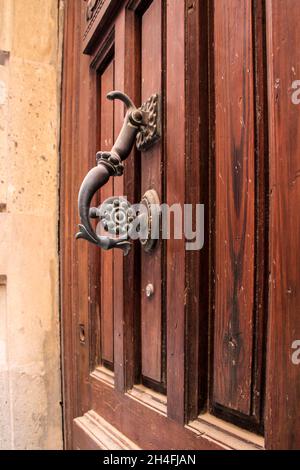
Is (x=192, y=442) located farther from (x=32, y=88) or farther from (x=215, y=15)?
(x=32, y=88)

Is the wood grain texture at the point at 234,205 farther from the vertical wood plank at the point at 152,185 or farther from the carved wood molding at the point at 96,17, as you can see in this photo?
the carved wood molding at the point at 96,17

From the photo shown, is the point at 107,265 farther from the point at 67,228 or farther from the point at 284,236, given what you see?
the point at 284,236

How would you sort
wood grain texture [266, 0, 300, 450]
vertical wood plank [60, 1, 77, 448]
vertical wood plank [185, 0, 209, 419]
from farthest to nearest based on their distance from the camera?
vertical wood plank [60, 1, 77, 448], vertical wood plank [185, 0, 209, 419], wood grain texture [266, 0, 300, 450]

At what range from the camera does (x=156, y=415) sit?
51 centimetres

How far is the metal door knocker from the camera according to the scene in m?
0.53

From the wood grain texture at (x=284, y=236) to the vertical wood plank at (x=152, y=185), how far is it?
0.21 meters

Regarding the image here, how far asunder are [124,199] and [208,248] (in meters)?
0.18

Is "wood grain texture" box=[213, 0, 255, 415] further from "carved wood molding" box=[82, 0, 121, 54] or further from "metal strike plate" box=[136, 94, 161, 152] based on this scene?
"carved wood molding" box=[82, 0, 121, 54]

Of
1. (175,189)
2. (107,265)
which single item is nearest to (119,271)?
(107,265)

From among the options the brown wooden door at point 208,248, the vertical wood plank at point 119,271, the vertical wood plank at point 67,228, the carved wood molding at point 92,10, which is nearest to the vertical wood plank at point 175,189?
the brown wooden door at point 208,248

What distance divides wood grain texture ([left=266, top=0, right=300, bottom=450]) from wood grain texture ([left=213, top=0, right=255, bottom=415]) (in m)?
0.04

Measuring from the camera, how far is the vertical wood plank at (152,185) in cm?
53

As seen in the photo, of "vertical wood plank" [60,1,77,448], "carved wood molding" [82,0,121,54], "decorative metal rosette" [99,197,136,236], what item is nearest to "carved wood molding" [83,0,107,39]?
"carved wood molding" [82,0,121,54]

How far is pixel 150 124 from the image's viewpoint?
0.54 m
